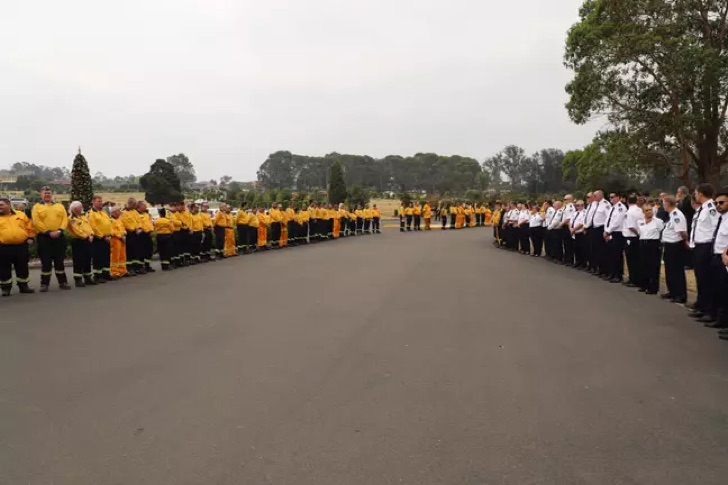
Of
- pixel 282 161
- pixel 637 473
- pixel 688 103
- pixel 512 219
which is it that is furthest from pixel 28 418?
pixel 282 161

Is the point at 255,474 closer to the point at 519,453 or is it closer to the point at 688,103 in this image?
the point at 519,453

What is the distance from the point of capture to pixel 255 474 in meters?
3.30

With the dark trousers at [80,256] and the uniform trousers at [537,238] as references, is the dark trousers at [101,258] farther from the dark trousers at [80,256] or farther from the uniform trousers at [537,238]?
the uniform trousers at [537,238]

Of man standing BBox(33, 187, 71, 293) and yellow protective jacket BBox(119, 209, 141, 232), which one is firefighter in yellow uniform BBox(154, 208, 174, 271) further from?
man standing BBox(33, 187, 71, 293)

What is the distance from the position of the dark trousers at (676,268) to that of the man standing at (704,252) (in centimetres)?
97

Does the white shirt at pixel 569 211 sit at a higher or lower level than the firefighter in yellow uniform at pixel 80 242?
higher

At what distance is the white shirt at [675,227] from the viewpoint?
9047 millimetres

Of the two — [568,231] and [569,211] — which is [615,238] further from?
[568,231]

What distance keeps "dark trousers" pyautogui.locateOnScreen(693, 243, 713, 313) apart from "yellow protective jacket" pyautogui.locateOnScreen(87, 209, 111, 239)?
37.9 feet

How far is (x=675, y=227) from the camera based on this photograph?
30.0 ft

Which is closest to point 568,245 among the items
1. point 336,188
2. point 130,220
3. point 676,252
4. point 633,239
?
point 633,239

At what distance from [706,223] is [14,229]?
470 inches

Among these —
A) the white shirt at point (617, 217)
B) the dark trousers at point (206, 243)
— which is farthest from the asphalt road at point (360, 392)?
the dark trousers at point (206, 243)

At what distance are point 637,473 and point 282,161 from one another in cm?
13849
